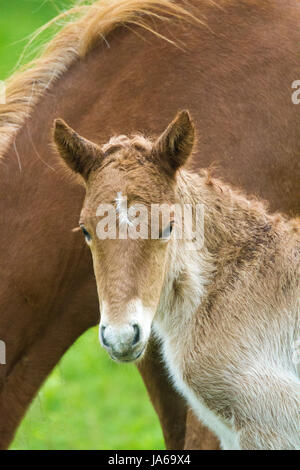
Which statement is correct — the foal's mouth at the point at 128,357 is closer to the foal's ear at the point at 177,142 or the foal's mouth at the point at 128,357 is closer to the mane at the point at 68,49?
the foal's ear at the point at 177,142

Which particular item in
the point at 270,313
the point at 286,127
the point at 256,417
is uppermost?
the point at 286,127

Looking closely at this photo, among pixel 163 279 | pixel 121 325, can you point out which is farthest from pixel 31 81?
pixel 121 325

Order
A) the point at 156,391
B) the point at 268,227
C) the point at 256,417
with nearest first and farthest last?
the point at 256,417 < the point at 268,227 < the point at 156,391

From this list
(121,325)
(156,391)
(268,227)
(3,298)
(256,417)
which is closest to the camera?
(121,325)

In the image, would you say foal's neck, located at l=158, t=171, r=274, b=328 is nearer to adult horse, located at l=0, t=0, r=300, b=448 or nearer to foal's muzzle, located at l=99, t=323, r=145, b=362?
adult horse, located at l=0, t=0, r=300, b=448

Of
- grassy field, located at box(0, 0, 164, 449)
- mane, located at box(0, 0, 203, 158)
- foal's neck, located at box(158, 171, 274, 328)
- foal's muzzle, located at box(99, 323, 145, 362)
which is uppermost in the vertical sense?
mane, located at box(0, 0, 203, 158)

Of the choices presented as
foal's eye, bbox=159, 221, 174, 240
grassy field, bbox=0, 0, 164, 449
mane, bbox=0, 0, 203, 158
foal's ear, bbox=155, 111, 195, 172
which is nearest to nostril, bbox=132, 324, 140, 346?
foal's eye, bbox=159, 221, 174, 240

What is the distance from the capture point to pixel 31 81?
491 centimetres

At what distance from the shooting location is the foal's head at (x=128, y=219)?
377cm

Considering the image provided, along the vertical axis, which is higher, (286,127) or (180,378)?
(286,127)

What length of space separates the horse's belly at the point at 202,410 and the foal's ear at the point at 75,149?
966mm

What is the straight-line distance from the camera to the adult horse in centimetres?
473
